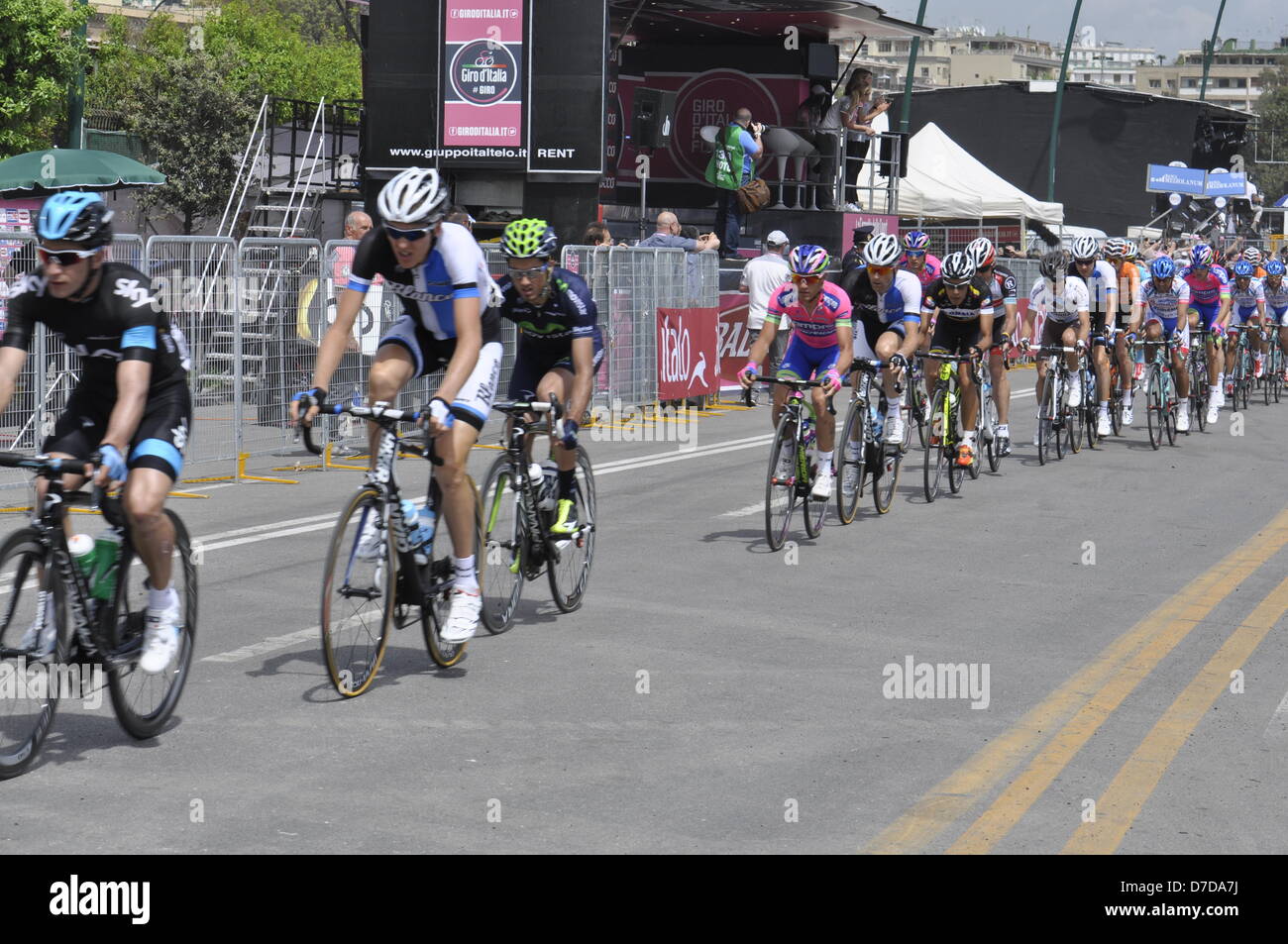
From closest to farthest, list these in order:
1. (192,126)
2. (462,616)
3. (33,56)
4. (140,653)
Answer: (140,653) < (462,616) < (33,56) < (192,126)

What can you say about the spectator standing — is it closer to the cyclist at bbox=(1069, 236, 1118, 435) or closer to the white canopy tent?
the cyclist at bbox=(1069, 236, 1118, 435)

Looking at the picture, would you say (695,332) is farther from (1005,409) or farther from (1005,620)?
(1005,620)

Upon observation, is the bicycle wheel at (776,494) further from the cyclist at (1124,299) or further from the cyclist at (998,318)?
the cyclist at (1124,299)

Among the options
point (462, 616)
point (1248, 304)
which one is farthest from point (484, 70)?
point (462, 616)

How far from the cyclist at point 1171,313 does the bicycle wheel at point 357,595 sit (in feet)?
44.8

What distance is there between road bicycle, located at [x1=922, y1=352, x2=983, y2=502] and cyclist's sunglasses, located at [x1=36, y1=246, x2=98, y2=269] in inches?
350

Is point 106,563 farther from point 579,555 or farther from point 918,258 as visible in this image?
point 918,258

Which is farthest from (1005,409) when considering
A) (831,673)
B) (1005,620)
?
(831,673)

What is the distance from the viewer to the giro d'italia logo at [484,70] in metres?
24.1

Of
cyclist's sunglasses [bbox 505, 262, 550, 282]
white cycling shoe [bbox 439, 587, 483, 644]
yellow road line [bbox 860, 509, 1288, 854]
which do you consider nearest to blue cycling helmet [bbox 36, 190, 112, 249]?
white cycling shoe [bbox 439, 587, 483, 644]

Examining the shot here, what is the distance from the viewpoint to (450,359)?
25.9ft

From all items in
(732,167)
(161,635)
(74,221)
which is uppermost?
(732,167)

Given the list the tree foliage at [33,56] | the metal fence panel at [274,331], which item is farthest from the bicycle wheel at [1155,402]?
the tree foliage at [33,56]

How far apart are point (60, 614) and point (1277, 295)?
2261 centimetres
